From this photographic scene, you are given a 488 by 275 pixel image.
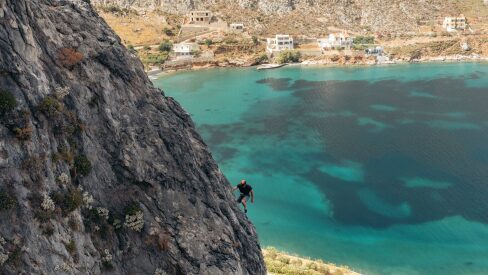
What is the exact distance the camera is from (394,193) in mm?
59656

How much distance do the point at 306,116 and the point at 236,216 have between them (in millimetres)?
84344

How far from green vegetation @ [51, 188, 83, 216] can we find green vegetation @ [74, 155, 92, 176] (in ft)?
2.60

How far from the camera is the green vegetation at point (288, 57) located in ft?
578

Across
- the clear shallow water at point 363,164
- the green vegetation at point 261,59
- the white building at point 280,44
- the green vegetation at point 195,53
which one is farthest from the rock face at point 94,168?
the white building at point 280,44

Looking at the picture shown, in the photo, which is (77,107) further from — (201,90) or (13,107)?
(201,90)

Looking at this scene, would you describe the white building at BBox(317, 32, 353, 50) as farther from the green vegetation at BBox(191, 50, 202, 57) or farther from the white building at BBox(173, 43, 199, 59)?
the white building at BBox(173, 43, 199, 59)

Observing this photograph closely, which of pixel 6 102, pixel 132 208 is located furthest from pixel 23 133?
pixel 132 208

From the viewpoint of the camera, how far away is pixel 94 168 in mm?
15594

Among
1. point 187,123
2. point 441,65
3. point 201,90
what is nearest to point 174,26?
point 201,90

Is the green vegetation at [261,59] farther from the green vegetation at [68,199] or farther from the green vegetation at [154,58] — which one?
the green vegetation at [68,199]

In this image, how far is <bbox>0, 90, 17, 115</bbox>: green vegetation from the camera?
12.7 metres

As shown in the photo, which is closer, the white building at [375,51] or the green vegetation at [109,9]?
the white building at [375,51]

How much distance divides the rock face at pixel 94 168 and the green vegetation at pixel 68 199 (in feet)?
0.11

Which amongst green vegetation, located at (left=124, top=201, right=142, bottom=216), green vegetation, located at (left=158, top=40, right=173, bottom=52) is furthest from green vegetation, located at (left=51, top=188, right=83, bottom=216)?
green vegetation, located at (left=158, top=40, right=173, bottom=52)
